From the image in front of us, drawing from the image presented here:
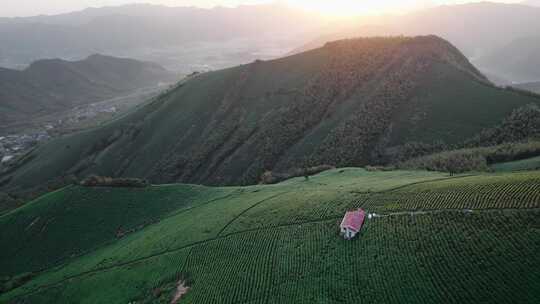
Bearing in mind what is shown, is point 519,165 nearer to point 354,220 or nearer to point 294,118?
point 354,220

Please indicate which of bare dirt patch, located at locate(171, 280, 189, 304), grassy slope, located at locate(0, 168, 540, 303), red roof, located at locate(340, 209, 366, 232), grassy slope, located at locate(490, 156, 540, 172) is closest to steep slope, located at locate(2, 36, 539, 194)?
grassy slope, located at locate(490, 156, 540, 172)

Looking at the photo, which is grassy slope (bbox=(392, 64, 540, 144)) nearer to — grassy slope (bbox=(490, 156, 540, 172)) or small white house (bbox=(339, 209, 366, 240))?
grassy slope (bbox=(490, 156, 540, 172))

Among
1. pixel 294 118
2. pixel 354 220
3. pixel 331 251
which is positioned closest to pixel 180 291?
pixel 331 251

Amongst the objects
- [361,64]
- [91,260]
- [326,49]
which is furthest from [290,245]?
[326,49]

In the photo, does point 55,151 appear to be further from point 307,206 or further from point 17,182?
point 307,206

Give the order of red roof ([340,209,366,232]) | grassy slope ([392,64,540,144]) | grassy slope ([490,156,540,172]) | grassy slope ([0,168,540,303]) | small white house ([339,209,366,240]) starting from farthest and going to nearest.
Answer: grassy slope ([392,64,540,144]) < grassy slope ([490,156,540,172]) < red roof ([340,209,366,232]) < small white house ([339,209,366,240]) < grassy slope ([0,168,540,303])
